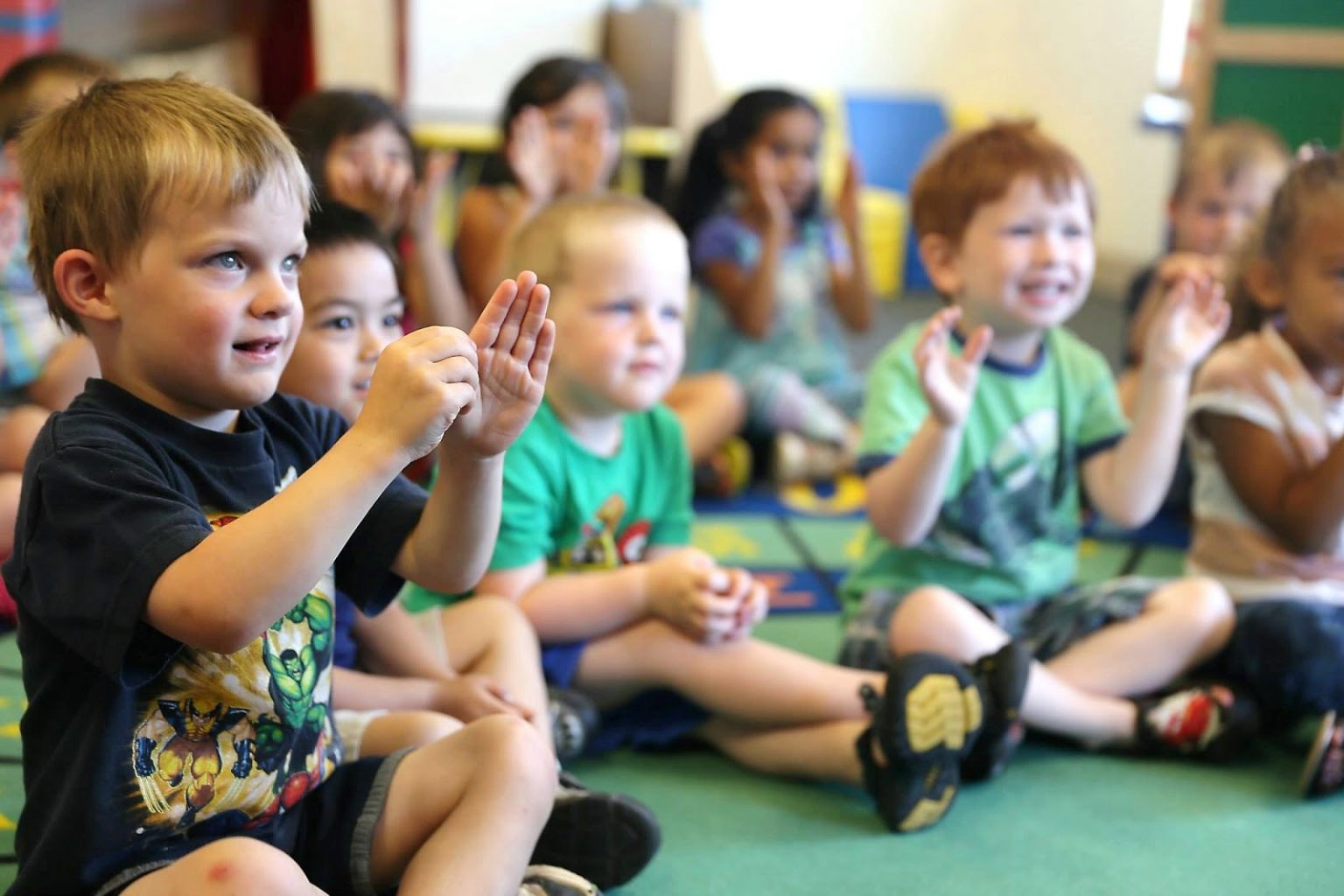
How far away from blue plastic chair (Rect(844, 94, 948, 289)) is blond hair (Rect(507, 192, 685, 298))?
11.4 ft

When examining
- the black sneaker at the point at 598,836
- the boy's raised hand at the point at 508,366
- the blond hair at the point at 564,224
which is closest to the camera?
the boy's raised hand at the point at 508,366

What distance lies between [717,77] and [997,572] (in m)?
3.08

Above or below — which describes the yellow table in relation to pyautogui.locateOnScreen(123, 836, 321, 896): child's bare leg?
above

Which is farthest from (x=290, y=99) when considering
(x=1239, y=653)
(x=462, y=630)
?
(x=1239, y=653)

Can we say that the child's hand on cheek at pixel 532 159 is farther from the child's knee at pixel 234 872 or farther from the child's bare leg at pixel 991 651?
the child's knee at pixel 234 872

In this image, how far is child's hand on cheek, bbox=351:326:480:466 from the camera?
2.27 feet

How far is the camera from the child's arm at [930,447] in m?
1.16

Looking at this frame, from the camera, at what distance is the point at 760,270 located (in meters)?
2.26

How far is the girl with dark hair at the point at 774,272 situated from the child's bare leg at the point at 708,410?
0.06 meters

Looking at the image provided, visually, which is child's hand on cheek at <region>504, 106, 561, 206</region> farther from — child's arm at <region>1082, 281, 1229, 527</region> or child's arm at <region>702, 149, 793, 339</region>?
child's arm at <region>1082, 281, 1229, 527</region>

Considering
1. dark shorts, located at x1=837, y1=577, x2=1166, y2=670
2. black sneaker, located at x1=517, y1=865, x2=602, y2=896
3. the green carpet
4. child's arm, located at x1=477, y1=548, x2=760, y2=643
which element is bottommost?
the green carpet

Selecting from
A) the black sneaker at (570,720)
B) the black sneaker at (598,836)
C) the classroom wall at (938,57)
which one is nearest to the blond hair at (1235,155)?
the black sneaker at (570,720)

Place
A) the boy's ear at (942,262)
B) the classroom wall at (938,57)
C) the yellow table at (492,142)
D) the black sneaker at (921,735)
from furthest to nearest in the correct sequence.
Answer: the classroom wall at (938,57), the yellow table at (492,142), the boy's ear at (942,262), the black sneaker at (921,735)

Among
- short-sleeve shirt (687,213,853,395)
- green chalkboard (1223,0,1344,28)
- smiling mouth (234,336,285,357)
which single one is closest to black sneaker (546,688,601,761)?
smiling mouth (234,336,285,357)
